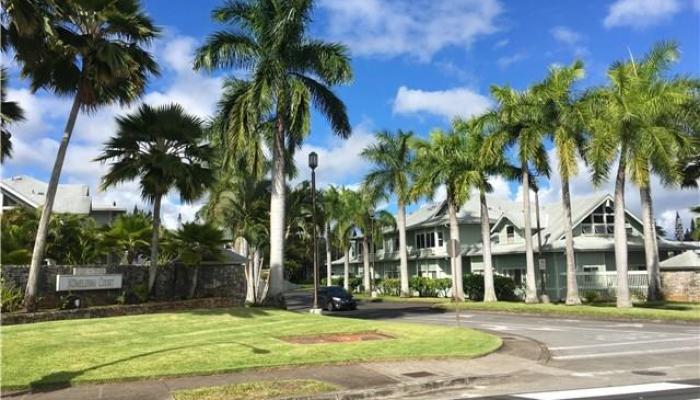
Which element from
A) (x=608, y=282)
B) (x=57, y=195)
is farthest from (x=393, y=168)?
(x=57, y=195)

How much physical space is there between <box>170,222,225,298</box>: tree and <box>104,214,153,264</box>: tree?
133 cm

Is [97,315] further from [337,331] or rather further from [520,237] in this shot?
[520,237]

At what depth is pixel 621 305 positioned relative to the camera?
92.1ft

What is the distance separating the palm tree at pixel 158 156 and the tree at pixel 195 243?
1988mm

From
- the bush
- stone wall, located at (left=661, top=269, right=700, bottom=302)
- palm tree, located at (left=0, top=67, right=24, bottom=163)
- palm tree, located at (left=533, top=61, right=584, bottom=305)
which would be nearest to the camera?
palm tree, located at (left=0, top=67, right=24, bottom=163)

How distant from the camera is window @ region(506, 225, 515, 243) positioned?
1884 inches

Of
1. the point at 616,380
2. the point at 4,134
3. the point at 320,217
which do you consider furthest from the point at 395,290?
the point at 616,380

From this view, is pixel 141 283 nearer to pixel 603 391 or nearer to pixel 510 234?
pixel 603 391

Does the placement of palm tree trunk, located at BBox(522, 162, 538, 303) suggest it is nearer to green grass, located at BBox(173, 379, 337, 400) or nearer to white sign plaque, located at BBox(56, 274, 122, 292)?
white sign plaque, located at BBox(56, 274, 122, 292)

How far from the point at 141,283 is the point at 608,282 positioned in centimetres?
2864

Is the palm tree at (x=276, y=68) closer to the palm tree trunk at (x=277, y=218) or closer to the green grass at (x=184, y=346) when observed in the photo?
the palm tree trunk at (x=277, y=218)

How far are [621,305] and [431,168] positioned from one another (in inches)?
583

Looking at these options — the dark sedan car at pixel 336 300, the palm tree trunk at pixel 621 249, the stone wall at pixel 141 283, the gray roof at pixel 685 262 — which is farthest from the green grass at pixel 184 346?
the gray roof at pixel 685 262

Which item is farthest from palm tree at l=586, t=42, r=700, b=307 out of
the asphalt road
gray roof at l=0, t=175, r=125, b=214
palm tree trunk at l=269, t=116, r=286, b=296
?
gray roof at l=0, t=175, r=125, b=214
